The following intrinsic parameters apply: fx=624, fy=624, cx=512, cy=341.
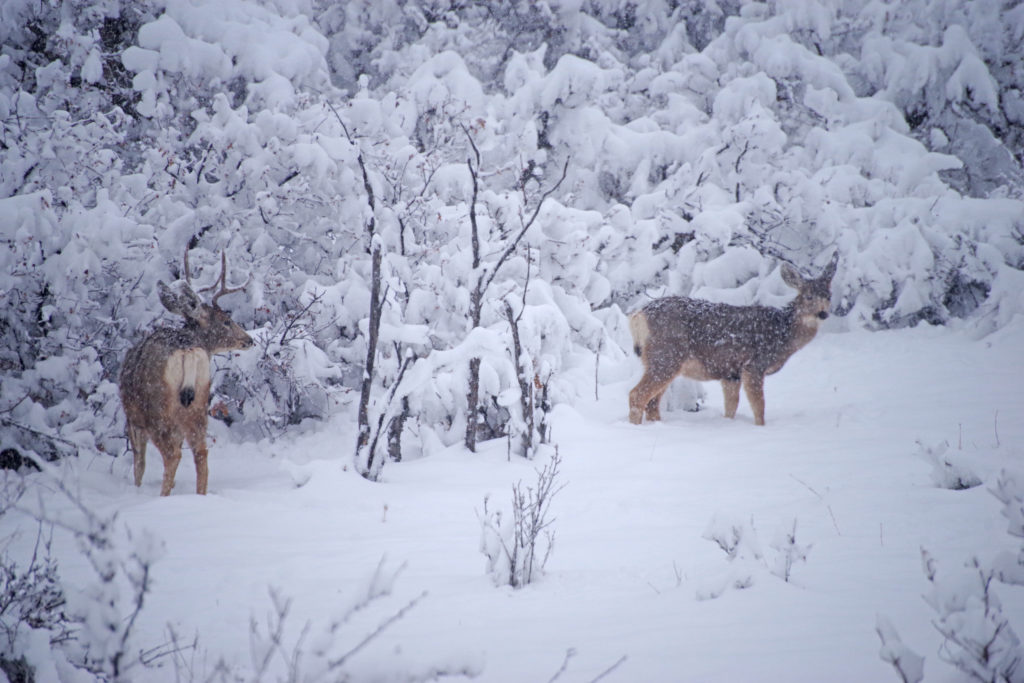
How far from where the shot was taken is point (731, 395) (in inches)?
290

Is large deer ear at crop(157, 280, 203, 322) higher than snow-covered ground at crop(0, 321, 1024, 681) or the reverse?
higher

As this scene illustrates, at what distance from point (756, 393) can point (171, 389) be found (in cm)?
579

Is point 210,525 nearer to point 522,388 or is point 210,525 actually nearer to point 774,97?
point 522,388

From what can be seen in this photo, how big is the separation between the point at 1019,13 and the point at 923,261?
6161 mm

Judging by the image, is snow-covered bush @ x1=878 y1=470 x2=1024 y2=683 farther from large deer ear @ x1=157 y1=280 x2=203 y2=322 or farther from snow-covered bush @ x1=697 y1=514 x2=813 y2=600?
large deer ear @ x1=157 y1=280 x2=203 y2=322

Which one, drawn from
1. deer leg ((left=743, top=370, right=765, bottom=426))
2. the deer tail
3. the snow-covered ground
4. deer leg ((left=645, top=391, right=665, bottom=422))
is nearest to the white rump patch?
the snow-covered ground

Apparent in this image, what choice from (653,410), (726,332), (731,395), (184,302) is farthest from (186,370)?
(731,395)

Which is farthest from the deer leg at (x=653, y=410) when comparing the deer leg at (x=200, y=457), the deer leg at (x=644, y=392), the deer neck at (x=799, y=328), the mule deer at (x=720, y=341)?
the deer leg at (x=200, y=457)

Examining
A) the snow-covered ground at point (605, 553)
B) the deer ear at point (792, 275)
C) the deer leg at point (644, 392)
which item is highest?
the deer ear at point (792, 275)

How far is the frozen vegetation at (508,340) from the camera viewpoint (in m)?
2.11

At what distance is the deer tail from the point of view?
7262 mm

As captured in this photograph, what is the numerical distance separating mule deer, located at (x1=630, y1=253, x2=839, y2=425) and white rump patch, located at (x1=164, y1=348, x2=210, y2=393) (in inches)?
175

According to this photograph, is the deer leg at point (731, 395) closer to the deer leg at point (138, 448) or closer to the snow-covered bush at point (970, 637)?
the snow-covered bush at point (970, 637)

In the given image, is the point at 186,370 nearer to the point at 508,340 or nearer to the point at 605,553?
the point at 508,340
